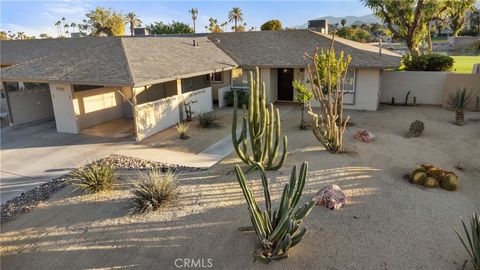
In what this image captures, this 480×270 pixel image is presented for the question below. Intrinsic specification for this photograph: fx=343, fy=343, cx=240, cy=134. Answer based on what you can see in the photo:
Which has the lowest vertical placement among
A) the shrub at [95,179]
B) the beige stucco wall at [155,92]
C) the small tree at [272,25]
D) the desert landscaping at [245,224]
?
the desert landscaping at [245,224]

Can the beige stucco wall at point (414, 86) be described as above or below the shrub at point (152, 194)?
above

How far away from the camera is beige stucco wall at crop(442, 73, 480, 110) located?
19.1m

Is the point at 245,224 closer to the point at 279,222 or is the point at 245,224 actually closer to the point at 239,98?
the point at 279,222

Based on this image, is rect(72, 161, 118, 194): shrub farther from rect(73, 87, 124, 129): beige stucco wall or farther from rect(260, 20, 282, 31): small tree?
rect(260, 20, 282, 31): small tree

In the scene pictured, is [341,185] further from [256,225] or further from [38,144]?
[38,144]

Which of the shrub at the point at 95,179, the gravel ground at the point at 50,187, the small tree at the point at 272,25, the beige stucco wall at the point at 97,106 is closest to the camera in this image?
the gravel ground at the point at 50,187

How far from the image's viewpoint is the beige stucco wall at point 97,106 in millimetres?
15867

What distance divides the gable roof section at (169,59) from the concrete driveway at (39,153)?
10.0 ft

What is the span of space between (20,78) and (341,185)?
1398 cm

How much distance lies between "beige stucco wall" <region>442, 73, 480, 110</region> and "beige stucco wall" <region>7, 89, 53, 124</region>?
74.1 ft

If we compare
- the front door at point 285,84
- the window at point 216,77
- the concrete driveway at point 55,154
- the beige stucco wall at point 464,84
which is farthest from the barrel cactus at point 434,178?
the window at point 216,77

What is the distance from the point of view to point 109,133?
52.2 ft

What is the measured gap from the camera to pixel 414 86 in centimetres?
2100

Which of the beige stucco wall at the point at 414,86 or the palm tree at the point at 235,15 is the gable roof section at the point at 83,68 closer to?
the beige stucco wall at the point at 414,86
